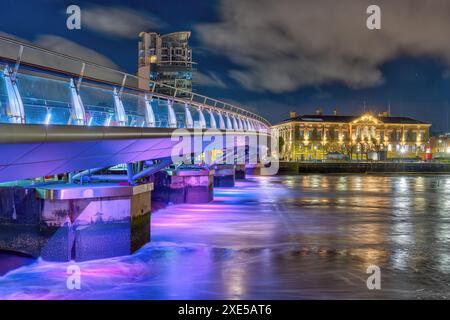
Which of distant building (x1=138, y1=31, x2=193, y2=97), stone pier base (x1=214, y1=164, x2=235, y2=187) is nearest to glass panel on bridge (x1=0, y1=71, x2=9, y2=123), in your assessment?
stone pier base (x1=214, y1=164, x2=235, y2=187)

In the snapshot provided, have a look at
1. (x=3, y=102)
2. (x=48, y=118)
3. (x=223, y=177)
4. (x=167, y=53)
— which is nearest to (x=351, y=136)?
(x=167, y=53)

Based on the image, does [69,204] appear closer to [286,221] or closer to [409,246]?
[409,246]

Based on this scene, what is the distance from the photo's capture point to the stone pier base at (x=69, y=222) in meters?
15.1

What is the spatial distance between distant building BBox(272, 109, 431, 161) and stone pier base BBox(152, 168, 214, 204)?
9732 centimetres

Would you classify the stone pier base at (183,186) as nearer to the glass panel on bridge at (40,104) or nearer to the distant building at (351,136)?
the glass panel on bridge at (40,104)

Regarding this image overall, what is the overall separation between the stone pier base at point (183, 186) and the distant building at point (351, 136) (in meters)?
97.3

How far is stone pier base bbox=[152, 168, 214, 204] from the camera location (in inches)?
1342

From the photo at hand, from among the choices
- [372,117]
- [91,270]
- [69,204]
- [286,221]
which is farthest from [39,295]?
[372,117]

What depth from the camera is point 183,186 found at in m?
34.9

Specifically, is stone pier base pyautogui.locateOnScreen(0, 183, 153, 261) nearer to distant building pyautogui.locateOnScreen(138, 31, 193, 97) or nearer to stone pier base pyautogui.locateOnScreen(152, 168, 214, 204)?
stone pier base pyautogui.locateOnScreen(152, 168, 214, 204)

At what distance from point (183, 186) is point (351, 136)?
109 meters

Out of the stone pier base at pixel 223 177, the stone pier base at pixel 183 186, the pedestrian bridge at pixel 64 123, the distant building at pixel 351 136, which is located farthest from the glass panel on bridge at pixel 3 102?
the distant building at pixel 351 136

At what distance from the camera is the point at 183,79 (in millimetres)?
121562

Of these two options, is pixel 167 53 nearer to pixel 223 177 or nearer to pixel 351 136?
pixel 351 136
